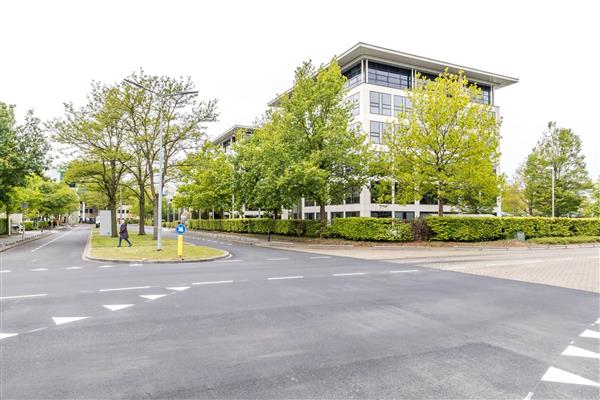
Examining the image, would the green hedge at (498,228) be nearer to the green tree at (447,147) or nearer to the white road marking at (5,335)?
the green tree at (447,147)

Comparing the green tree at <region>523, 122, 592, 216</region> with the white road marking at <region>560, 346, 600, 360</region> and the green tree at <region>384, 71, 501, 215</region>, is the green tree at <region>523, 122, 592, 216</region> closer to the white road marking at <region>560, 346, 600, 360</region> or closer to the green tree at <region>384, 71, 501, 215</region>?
the green tree at <region>384, 71, 501, 215</region>

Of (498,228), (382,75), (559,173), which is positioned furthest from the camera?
(559,173)

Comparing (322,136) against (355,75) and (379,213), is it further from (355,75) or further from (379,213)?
(355,75)

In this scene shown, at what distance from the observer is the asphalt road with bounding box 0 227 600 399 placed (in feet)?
12.6

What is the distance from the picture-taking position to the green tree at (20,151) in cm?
2352

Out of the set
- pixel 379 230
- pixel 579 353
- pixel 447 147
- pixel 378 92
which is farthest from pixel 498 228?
pixel 579 353

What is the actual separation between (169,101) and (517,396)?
28.7 m

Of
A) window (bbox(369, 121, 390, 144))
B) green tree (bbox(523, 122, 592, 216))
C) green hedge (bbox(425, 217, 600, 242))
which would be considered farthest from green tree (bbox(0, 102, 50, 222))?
green tree (bbox(523, 122, 592, 216))

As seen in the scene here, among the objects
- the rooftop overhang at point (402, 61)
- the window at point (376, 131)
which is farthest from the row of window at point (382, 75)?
the window at point (376, 131)

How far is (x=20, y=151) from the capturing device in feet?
81.9

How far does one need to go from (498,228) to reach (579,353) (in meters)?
24.5

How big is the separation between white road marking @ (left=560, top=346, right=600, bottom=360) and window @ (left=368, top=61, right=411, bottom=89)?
3948 cm

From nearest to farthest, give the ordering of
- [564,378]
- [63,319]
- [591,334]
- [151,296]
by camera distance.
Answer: [564,378] < [591,334] < [63,319] < [151,296]

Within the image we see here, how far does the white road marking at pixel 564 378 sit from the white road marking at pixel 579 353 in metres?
0.76
